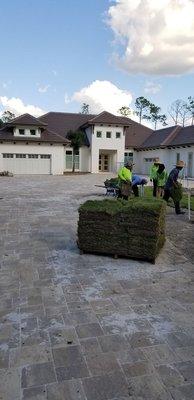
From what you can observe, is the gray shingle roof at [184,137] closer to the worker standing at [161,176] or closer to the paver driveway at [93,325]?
the worker standing at [161,176]

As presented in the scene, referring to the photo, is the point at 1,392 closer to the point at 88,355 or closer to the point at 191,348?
the point at 88,355

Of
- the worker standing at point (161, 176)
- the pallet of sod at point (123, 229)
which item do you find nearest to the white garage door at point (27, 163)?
the worker standing at point (161, 176)

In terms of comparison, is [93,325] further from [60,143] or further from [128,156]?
[128,156]

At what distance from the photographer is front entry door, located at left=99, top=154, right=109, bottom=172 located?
38875 mm

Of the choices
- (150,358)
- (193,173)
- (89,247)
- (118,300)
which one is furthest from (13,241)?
(193,173)

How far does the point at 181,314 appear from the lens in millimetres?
4727

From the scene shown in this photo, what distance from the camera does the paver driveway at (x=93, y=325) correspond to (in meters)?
3.34

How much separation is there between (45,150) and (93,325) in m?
30.9

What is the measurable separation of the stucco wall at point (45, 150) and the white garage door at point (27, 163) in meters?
0.32

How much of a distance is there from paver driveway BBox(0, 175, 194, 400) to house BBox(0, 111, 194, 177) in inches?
1028

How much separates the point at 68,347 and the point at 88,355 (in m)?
0.27

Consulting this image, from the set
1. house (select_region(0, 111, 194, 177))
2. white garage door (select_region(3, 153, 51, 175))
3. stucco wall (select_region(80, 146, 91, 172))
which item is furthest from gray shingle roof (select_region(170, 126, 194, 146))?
white garage door (select_region(3, 153, 51, 175))

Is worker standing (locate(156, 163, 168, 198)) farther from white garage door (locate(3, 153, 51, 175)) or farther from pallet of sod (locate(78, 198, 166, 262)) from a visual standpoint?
white garage door (locate(3, 153, 51, 175))

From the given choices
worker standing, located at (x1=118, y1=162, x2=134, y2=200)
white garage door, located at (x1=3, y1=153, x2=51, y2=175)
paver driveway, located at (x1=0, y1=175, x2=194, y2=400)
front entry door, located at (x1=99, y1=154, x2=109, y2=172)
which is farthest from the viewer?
front entry door, located at (x1=99, y1=154, x2=109, y2=172)
